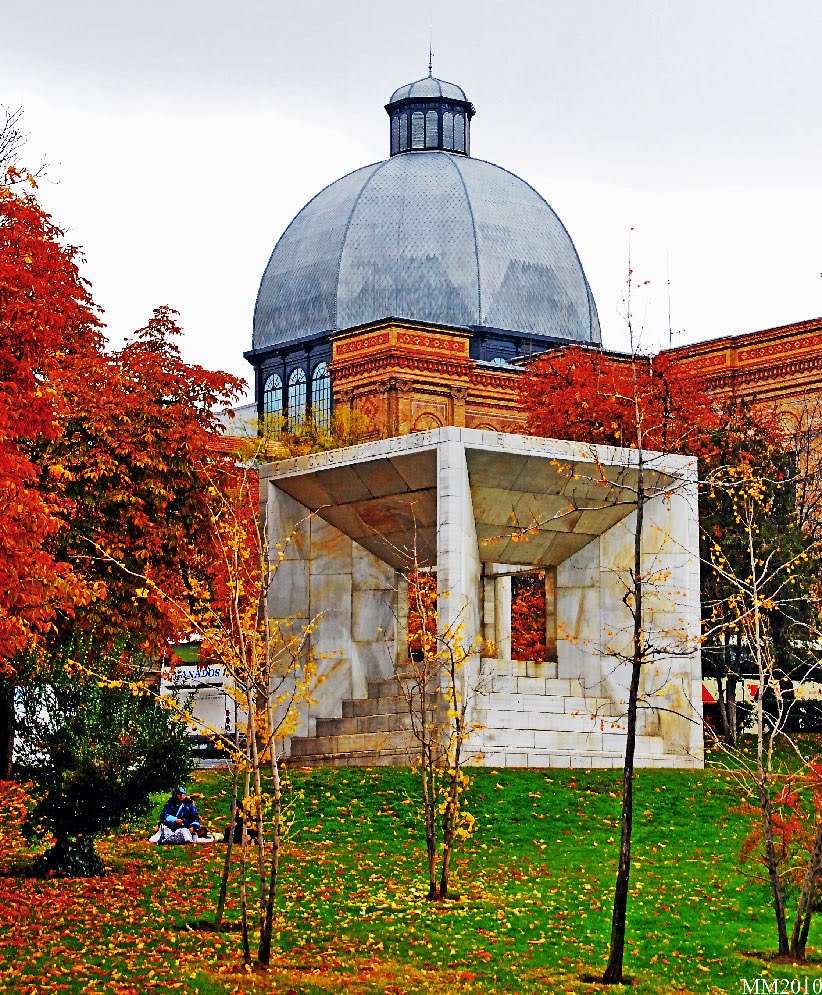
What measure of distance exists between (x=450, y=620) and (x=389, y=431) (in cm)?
3643

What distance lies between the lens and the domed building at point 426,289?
226ft

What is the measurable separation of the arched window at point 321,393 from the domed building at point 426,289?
6 cm

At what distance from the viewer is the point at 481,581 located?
3669 cm

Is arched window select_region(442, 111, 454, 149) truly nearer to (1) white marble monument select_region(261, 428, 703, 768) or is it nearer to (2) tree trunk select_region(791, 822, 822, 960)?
(1) white marble monument select_region(261, 428, 703, 768)

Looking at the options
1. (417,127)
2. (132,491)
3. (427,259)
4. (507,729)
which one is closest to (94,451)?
(132,491)

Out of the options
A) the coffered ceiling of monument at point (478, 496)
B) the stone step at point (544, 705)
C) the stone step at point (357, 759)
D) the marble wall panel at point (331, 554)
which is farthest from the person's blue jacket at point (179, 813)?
the marble wall panel at point (331, 554)

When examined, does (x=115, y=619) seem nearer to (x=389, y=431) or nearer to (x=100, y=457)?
(x=100, y=457)

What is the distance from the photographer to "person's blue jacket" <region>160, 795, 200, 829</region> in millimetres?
25906

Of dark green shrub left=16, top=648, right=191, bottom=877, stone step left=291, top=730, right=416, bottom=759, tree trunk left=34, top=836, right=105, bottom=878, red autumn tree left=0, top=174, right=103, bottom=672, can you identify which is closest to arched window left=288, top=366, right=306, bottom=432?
stone step left=291, top=730, right=416, bottom=759

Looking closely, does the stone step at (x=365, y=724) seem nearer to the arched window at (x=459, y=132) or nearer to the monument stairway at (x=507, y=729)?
the monument stairway at (x=507, y=729)

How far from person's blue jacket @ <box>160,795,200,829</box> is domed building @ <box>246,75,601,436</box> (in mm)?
42003

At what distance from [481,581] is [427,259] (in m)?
37.9

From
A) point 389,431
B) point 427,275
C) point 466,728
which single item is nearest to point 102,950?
point 466,728

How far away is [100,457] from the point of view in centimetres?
3120
